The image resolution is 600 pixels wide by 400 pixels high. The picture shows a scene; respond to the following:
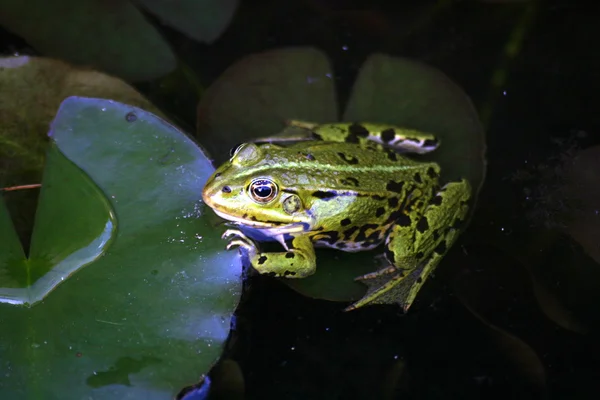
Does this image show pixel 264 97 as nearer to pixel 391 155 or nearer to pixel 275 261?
pixel 391 155

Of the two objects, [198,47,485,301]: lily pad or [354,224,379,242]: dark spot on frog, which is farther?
[198,47,485,301]: lily pad

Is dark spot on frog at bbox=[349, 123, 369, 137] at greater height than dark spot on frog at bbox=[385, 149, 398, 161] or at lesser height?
greater

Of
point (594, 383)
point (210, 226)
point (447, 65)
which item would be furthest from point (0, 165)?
point (594, 383)

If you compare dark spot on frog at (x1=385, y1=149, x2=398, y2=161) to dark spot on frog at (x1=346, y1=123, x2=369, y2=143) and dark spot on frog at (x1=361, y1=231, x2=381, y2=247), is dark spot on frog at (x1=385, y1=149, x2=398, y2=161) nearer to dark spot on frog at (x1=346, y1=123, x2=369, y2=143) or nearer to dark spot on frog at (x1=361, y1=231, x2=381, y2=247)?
dark spot on frog at (x1=346, y1=123, x2=369, y2=143)

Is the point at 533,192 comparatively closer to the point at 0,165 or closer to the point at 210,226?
the point at 210,226

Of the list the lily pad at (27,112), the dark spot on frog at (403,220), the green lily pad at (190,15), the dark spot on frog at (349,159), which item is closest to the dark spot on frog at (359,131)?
the dark spot on frog at (349,159)

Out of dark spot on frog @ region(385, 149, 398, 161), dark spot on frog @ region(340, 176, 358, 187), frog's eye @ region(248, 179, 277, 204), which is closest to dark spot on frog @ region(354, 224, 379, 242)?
dark spot on frog @ region(340, 176, 358, 187)

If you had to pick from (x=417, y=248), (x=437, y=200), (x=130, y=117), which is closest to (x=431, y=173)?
(x=437, y=200)
